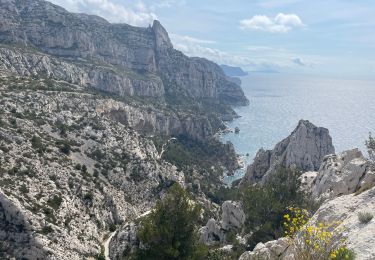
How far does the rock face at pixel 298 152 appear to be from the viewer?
11247cm

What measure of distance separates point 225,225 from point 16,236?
3083cm

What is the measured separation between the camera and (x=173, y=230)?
117 ft

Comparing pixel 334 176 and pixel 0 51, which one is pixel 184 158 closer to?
pixel 0 51

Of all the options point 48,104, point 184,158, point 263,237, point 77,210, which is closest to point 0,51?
point 48,104

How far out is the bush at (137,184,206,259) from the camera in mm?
34750

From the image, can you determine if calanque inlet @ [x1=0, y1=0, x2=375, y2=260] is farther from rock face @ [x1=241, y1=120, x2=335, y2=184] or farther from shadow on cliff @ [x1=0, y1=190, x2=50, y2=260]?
rock face @ [x1=241, y1=120, x2=335, y2=184]

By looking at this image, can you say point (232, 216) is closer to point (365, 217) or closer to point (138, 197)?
point (138, 197)

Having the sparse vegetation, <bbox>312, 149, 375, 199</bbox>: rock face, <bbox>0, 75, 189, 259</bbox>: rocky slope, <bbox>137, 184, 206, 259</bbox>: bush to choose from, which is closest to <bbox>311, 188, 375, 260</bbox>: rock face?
<bbox>312, 149, 375, 199</bbox>: rock face

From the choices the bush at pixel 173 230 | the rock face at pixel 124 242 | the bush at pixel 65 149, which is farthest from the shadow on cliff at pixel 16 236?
the bush at pixel 65 149

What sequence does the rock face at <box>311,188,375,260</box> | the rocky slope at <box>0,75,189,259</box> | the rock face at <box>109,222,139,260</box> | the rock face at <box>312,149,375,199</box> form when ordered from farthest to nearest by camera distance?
the rock face at <box>109,222,139,260</box>, the rocky slope at <box>0,75,189,259</box>, the rock face at <box>312,149,375,199</box>, the rock face at <box>311,188,375,260</box>

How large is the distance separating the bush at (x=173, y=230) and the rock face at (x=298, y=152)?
73.9 metres

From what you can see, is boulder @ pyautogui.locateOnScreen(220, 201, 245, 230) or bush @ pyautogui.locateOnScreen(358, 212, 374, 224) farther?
boulder @ pyautogui.locateOnScreen(220, 201, 245, 230)

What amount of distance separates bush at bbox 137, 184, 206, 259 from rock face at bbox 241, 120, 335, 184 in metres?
73.9

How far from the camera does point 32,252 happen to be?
52.5m
